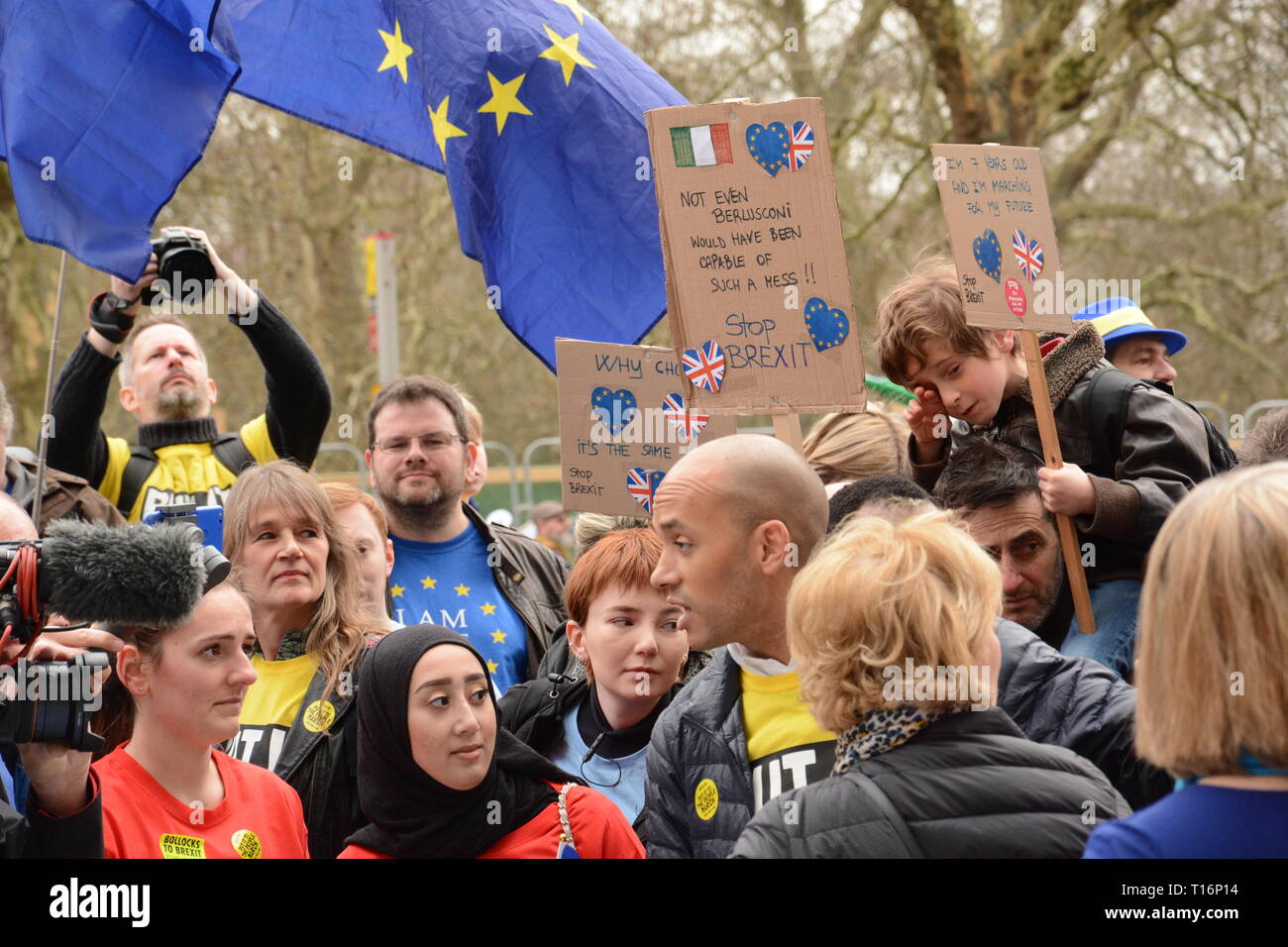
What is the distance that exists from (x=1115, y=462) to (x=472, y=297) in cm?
1472

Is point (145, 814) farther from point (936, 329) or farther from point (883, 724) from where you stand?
point (936, 329)

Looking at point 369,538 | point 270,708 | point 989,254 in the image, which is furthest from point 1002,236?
point 270,708

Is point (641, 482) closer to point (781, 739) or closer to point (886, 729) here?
point (781, 739)

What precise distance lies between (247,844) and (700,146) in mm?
2019

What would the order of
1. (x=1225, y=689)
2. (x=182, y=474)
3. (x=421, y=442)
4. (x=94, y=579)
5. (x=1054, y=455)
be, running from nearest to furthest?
(x=1225, y=689) < (x=94, y=579) < (x=1054, y=455) < (x=421, y=442) < (x=182, y=474)

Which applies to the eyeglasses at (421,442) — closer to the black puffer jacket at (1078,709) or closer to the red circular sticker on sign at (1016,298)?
the red circular sticker on sign at (1016,298)

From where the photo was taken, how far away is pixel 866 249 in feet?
50.2

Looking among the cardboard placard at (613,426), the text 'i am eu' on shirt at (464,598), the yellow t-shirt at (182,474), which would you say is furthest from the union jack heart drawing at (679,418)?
the yellow t-shirt at (182,474)

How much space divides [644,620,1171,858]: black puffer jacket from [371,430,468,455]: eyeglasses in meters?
2.02

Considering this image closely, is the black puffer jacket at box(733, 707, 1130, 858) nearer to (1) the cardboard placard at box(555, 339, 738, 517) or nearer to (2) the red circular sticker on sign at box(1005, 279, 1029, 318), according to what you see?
(2) the red circular sticker on sign at box(1005, 279, 1029, 318)

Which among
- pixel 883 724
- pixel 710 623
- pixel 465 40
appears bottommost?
pixel 883 724

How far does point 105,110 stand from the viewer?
431cm

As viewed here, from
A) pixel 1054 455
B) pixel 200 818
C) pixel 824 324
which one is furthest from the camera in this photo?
pixel 824 324

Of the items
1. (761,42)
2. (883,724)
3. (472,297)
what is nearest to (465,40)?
(883,724)
